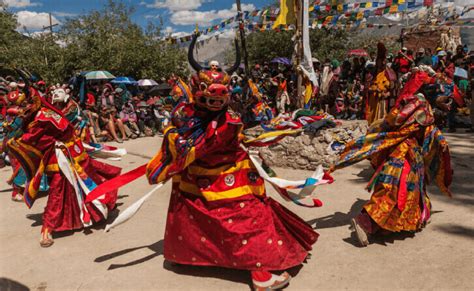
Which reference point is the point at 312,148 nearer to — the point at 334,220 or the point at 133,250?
the point at 334,220

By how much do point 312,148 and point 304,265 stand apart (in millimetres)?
3430

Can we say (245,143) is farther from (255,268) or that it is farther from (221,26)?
(221,26)

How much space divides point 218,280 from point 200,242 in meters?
0.38

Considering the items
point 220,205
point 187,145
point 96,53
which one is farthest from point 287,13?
point 96,53

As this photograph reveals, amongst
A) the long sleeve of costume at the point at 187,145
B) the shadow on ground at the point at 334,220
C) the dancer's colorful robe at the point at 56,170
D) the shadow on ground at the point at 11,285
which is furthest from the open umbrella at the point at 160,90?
the long sleeve of costume at the point at 187,145

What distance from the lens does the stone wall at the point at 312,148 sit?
6566 mm

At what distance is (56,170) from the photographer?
14.8 ft

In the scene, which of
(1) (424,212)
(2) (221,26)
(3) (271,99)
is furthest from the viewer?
(2) (221,26)

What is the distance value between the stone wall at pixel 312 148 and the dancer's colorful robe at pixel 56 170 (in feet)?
10.9

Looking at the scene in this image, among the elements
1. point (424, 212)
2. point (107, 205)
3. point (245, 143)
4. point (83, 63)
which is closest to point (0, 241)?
point (107, 205)

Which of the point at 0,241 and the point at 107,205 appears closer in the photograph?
the point at 0,241

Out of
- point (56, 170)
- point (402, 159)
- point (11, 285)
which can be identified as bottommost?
point (11, 285)

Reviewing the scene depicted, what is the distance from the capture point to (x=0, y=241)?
4.54 metres

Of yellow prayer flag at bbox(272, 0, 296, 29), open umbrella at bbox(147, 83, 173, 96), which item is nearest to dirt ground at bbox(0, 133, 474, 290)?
yellow prayer flag at bbox(272, 0, 296, 29)
